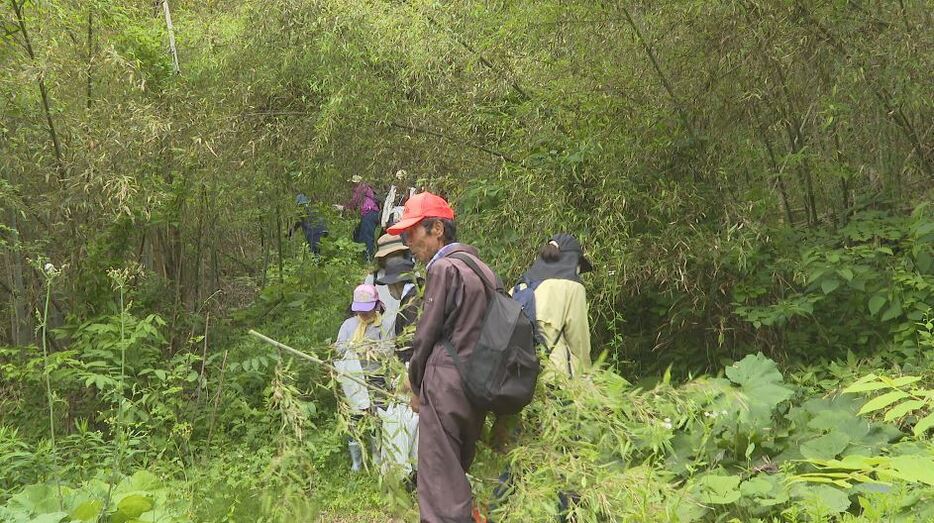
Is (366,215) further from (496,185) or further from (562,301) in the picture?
(562,301)

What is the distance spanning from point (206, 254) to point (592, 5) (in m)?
4.14

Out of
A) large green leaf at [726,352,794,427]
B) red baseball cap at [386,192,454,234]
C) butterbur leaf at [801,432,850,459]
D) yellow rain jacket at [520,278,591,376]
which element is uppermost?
red baseball cap at [386,192,454,234]

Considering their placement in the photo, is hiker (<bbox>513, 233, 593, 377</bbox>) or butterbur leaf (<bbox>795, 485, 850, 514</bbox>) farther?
hiker (<bbox>513, 233, 593, 377</bbox>)

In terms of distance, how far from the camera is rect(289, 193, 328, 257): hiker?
7.95 meters

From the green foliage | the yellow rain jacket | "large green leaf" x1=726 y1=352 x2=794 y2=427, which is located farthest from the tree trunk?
"large green leaf" x1=726 y1=352 x2=794 y2=427

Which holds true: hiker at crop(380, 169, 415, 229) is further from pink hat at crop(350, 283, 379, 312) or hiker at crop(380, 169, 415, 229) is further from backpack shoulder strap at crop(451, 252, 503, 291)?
backpack shoulder strap at crop(451, 252, 503, 291)

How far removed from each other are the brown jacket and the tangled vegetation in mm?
1367

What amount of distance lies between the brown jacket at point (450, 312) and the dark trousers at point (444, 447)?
69mm

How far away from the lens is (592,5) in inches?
200

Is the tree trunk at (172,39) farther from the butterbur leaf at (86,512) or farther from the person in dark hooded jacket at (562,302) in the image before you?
the butterbur leaf at (86,512)

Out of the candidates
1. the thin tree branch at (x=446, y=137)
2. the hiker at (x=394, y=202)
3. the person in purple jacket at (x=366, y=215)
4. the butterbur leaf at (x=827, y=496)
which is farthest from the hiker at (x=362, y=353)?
the person in purple jacket at (x=366, y=215)

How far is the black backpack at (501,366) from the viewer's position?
9.11 feet

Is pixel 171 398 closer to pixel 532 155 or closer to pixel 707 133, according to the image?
pixel 532 155

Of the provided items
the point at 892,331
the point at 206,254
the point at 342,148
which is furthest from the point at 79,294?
the point at 892,331
